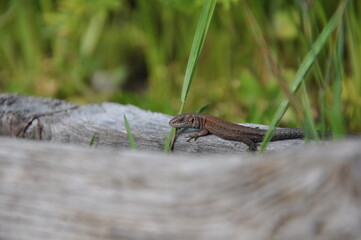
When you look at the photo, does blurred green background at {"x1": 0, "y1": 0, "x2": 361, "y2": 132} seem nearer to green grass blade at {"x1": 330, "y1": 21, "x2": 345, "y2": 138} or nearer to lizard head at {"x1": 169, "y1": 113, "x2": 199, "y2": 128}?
lizard head at {"x1": 169, "y1": 113, "x2": 199, "y2": 128}

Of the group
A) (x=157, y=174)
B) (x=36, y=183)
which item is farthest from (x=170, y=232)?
(x=36, y=183)

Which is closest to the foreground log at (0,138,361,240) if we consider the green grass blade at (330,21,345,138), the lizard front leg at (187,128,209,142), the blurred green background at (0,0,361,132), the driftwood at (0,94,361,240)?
the driftwood at (0,94,361,240)

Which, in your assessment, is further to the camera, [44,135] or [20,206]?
[44,135]

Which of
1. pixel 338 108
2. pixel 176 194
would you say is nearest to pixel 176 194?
pixel 176 194

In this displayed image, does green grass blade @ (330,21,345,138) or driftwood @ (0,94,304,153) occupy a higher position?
green grass blade @ (330,21,345,138)

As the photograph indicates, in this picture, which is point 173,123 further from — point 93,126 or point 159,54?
point 159,54

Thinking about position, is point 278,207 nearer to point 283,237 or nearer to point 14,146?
point 283,237

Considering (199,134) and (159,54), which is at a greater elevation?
(199,134)
